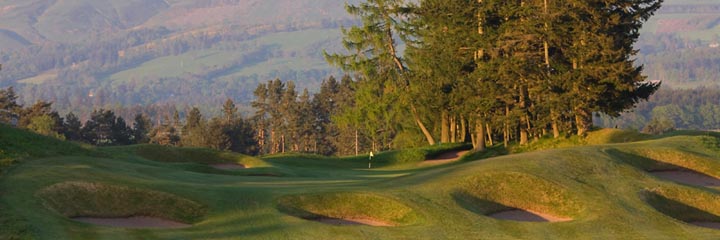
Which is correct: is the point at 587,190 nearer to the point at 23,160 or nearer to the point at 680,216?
the point at 680,216

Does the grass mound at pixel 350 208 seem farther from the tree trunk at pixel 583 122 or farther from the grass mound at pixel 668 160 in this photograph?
the tree trunk at pixel 583 122

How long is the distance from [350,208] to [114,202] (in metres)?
9.11

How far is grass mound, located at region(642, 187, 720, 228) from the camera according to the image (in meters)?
39.9

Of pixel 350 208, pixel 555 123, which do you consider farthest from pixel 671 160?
pixel 350 208

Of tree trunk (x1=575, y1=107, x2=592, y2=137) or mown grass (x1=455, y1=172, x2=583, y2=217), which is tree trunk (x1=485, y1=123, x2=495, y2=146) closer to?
tree trunk (x1=575, y1=107, x2=592, y2=137)

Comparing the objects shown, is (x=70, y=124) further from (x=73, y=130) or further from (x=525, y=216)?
(x=525, y=216)

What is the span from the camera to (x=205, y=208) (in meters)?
35.7

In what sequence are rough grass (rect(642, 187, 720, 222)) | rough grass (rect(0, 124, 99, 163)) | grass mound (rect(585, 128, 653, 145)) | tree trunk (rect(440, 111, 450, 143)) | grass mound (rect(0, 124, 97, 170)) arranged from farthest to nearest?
tree trunk (rect(440, 111, 450, 143)), grass mound (rect(585, 128, 653, 145)), rough grass (rect(0, 124, 99, 163)), grass mound (rect(0, 124, 97, 170)), rough grass (rect(642, 187, 720, 222))

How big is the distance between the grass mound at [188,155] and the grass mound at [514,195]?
2260cm

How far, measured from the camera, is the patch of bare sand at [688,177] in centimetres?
→ 4694

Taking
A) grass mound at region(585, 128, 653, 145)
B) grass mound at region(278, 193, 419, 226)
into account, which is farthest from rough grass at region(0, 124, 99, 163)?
grass mound at region(585, 128, 653, 145)

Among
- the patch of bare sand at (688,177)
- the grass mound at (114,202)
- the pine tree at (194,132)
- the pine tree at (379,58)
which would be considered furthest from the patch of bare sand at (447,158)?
the pine tree at (194,132)

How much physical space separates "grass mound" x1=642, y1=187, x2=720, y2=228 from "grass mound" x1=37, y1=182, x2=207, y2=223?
19.6 meters

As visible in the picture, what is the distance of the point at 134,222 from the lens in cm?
3478
